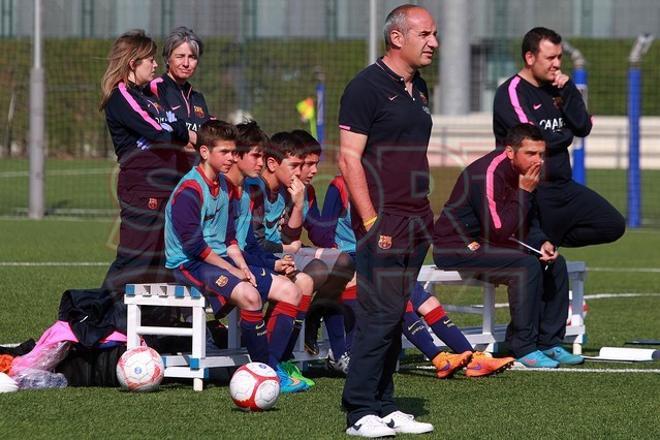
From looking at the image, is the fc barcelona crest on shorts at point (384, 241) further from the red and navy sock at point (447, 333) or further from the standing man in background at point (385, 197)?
the red and navy sock at point (447, 333)

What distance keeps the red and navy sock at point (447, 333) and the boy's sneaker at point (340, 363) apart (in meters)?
0.55

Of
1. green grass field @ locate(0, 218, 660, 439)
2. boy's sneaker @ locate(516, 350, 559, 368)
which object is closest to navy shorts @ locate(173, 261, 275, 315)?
green grass field @ locate(0, 218, 660, 439)

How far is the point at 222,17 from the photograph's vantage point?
25.7 meters

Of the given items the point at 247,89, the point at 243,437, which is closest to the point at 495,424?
the point at 243,437

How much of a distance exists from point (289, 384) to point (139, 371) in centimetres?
82

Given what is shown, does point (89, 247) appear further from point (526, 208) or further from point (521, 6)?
point (521, 6)

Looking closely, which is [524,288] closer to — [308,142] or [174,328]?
[308,142]

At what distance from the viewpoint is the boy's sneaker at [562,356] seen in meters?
8.88

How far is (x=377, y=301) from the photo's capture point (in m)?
6.36

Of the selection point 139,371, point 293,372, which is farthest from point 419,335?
point 139,371

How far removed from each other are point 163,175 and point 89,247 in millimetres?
7229

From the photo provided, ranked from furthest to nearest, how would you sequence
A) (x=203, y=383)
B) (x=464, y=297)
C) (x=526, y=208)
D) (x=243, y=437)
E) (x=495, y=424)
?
1. (x=464, y=297)
2. (x=526, y=208)
3. (x=203, y=383)
4. (x=495, y=424)
5. (x=243, y=437)

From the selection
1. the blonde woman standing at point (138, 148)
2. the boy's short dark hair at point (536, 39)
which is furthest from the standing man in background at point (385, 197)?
the boy's short dark hair at point (536, 39)

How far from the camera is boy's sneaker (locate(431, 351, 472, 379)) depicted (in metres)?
8.03
